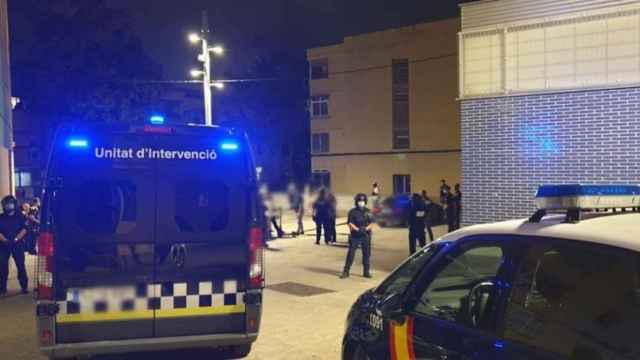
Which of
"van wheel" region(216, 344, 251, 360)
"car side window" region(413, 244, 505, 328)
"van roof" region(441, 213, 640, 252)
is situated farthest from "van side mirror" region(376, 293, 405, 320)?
"van wheel" region(216, 344, 251, 360)

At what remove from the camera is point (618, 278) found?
248 cm

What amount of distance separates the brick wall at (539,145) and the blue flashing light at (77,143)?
23.3ft

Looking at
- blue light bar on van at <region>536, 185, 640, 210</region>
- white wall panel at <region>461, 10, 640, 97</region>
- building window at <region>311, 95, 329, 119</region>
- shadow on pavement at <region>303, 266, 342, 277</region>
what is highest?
building window at <region>311, 95, 329, 119</region>

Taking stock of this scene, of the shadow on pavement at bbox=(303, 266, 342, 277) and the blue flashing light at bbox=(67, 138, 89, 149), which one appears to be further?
the shadow on pavement at bbox=(303, 266, 342, 277)

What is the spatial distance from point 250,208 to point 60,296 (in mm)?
1693

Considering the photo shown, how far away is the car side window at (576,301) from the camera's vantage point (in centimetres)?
242

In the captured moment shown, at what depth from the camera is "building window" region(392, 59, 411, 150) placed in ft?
118

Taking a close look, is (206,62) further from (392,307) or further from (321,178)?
(321,178)

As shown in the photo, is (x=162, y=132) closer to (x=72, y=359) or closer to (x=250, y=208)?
(x=250, y=208)

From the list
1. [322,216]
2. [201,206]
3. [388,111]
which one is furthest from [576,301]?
→ [388,111]

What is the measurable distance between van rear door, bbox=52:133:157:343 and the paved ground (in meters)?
1.38

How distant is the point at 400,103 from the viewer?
120 feet

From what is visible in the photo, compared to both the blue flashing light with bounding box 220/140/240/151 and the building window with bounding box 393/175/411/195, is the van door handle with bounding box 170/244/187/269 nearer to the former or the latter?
the blue flashing light with bounding box 220/140/240/151

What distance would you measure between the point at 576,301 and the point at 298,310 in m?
6.55
